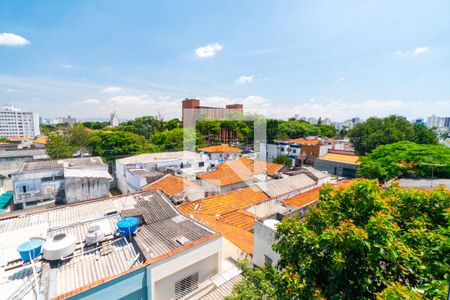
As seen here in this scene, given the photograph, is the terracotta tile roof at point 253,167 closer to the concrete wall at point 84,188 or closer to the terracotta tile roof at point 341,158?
the concrete wall at point 84,188

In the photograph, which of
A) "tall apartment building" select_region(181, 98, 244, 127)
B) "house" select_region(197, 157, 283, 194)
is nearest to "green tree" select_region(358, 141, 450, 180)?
"house" select_region(197, 157, 283, 194)

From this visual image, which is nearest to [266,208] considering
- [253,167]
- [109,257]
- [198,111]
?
[253,167]

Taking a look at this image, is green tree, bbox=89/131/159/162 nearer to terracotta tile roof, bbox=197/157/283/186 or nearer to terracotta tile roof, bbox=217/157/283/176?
terracotta tile roof, bbox=217/157/283/176

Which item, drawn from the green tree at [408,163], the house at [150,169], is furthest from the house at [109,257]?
the green tree at [408,163]

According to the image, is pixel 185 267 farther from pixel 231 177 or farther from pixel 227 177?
pixel 231 177

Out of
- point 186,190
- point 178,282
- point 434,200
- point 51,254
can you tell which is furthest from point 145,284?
point 186,190

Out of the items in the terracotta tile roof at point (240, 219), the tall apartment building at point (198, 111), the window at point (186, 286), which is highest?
the tall apartment building at point (198, 111)
